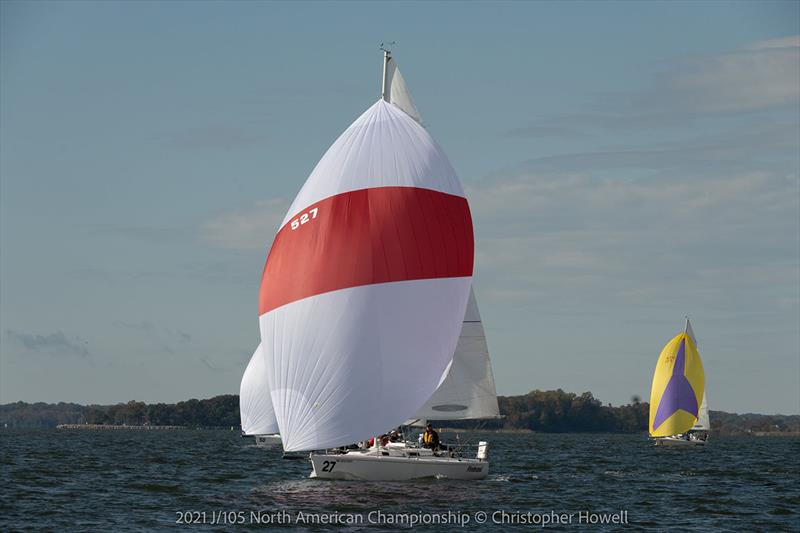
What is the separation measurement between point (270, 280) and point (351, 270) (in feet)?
9.44

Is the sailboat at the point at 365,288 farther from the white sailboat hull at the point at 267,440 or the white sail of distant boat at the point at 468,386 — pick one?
the white sailboat hull at the point at 267,440

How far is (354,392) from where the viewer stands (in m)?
37.1

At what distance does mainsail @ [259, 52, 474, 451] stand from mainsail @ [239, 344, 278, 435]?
141ft

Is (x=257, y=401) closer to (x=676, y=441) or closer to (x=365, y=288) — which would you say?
(x=676, y=441)

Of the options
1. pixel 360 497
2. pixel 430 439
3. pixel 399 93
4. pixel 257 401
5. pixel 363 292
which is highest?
pixel 399 93

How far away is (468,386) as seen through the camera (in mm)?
44281

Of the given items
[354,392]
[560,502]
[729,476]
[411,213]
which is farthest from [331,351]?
[729,476]

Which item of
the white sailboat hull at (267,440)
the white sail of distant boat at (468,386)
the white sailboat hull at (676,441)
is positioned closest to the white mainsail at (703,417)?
the white sailboat hull at (676,441)

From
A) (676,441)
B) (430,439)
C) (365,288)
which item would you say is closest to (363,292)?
(365,288)

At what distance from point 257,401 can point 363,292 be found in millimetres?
45762

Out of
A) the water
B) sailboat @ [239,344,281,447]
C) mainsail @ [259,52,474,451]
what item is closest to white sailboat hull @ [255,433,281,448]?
sailboat @ [239,344,281,447]

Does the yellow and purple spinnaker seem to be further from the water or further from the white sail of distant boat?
the white sail of distant boat

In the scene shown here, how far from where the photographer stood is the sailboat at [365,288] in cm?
3712

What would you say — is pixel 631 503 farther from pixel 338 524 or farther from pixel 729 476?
pixel 729 476
